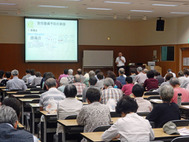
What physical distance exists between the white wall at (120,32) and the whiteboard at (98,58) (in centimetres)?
57

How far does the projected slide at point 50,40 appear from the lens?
58.5 feet

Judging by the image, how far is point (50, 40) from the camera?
18.2 m

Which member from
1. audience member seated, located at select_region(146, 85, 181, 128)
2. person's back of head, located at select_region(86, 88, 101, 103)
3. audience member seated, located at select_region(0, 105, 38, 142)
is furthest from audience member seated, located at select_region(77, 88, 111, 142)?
audience member seated, located at select_region(0, 105, 38, 142)

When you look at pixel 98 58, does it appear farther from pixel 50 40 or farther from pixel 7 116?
pixel 7 116

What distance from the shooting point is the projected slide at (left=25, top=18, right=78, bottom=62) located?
17828 millimetres

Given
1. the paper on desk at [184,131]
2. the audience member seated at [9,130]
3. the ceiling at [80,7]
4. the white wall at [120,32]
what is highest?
the ceiling at [80,7]

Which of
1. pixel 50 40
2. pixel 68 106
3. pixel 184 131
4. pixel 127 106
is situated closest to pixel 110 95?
pixel 68 106

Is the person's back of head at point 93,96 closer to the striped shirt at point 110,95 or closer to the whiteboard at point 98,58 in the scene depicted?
the striped shirt at point 110,95

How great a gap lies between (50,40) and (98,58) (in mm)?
3045

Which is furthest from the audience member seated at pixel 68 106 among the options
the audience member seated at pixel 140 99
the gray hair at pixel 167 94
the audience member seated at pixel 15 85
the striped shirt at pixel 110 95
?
the audience member seated at pixel 15 85

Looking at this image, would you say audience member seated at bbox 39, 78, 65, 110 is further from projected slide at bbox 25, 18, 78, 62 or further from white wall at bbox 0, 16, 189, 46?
white wall at bbox 0, 16, 189, 46

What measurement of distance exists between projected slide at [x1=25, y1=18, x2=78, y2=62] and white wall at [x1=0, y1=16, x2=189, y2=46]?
2.91 ft

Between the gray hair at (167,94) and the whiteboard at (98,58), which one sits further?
the whiteboard at (98,58)

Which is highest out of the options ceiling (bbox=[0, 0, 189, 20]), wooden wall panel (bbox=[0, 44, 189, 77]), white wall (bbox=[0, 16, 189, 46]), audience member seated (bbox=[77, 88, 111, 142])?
ceiling (bbox=[0, 0, 189, 20])
